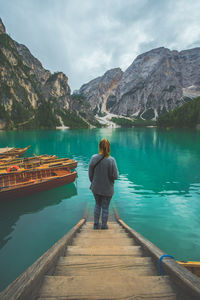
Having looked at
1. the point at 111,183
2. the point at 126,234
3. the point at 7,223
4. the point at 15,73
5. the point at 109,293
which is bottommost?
the point at 7,223

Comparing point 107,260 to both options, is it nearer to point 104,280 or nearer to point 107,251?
point 107,251

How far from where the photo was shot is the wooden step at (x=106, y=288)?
2.17m

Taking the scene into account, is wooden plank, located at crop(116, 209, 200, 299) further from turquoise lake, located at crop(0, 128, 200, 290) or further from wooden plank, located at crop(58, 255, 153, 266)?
turquoise lake, located at crop(0, 128, 200, 290)

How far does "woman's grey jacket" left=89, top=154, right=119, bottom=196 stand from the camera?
4988mm

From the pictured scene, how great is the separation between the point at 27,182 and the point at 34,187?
71 centimetres

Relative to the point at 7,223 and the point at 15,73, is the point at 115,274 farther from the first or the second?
the point at 15,73

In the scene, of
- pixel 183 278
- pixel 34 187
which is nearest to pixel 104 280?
pixel 183 278

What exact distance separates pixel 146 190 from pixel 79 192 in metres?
6.47

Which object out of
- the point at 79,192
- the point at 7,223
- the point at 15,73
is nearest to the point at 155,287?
the point at 7,223

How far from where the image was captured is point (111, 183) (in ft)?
17.2

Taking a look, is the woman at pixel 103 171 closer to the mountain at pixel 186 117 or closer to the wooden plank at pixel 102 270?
the wooden plank at pixel 102 270

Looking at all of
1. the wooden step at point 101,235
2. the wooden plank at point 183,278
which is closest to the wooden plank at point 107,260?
the wooden plank at point 183,278

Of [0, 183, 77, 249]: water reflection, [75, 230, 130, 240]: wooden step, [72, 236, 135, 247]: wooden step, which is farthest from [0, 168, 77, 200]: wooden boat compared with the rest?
[72, 236, 135, 247]: wooden step

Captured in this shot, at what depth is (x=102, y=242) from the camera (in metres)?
4.93
